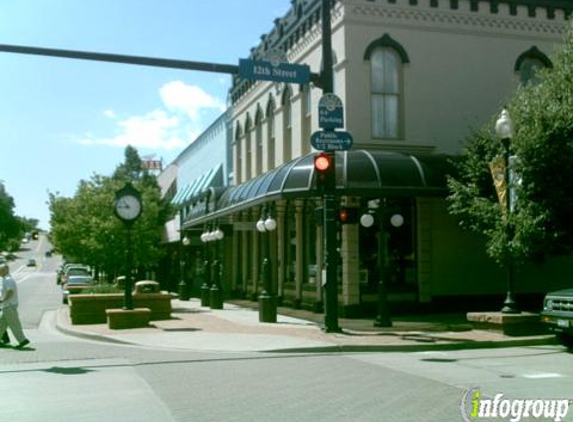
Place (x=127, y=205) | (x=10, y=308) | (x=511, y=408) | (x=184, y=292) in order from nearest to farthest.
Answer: (x=511, y=408), (x=10, y=308), (x=127, y=205), (x=184, y=292)

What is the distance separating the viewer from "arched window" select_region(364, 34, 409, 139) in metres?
20.8

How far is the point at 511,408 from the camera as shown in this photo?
8.34 m

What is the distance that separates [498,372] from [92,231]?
20.5 metres

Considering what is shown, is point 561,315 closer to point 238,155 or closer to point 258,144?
point 258,144

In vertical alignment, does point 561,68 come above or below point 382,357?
above

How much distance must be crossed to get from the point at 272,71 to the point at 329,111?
1.59 m

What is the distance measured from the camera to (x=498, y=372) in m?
11.1

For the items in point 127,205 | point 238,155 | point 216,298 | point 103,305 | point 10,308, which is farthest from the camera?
point 238,155

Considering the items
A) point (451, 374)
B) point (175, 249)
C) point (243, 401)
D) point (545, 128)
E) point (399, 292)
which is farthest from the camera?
point (175, 249)

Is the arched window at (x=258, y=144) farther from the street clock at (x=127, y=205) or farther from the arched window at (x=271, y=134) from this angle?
the street clock at (x=127, y=205)

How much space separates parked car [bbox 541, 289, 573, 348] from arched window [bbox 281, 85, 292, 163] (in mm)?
12635

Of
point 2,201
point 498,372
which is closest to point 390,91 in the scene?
point 498,372

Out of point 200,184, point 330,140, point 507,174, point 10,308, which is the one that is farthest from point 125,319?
point 200,184

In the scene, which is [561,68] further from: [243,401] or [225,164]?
[225,164]
